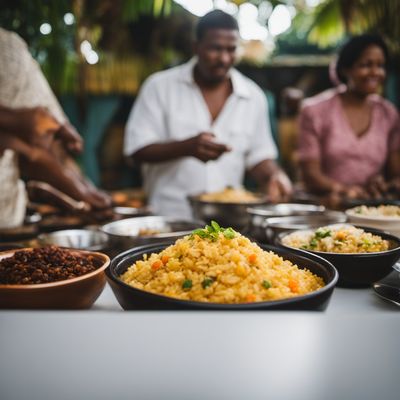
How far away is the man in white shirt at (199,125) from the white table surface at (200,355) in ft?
7.69

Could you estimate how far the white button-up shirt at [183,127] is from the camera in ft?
10.8

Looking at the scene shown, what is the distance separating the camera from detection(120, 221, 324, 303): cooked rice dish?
3.34 ft

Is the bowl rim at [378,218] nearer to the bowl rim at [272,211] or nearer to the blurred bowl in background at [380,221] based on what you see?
the blurred bowl in background at [380,221]

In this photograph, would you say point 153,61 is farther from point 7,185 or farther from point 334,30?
point 7,185

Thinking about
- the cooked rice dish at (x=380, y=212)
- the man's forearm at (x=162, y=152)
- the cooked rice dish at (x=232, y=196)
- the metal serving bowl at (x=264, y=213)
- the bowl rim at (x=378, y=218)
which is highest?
the man's forearm at (x=162, y=152)

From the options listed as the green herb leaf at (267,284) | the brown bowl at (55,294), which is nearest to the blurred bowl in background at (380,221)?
the green herb leaf at (267,284)

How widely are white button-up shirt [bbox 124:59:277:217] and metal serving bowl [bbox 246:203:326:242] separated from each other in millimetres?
1054

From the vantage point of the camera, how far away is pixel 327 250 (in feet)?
4.66

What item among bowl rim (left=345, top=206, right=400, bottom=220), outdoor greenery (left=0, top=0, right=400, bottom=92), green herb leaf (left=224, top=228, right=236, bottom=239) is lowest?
bowl rim (left=345, top=206, right=400, bottom=220)

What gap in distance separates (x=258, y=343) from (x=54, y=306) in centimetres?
55

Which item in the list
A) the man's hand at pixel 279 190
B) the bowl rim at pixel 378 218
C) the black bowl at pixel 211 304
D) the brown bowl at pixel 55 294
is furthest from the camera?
the man's hand at pixel 279 190

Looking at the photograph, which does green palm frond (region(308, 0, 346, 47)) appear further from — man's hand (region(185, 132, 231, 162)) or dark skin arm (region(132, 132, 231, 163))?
A: man's hand (region(185, 132, 231, 162))

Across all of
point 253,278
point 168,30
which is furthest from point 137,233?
point 168,30

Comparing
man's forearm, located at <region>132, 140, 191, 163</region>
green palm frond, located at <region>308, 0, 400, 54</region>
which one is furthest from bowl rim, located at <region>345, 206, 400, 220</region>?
green palm frond, located at <region>308, 0, 400, 54</region>
